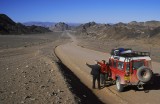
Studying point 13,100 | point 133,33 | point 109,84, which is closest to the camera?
point 13,100

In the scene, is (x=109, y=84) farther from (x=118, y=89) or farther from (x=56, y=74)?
(x=56, y=74)

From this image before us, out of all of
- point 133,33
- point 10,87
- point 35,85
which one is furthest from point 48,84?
point 133,33

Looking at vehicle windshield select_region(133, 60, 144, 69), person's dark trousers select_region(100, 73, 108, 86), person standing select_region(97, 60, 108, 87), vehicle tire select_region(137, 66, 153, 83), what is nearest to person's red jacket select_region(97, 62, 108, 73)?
person standing select_region(97, 60, 108, 87)

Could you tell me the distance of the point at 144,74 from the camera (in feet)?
54.9

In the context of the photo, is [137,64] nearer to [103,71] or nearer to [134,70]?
[134,70]

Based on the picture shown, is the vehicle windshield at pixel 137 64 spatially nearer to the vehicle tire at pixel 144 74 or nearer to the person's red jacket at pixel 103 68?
the vehicle tire at pixel 144 74

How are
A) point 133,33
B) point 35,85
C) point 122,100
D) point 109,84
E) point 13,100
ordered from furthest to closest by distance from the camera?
point 133,33, point 109,84, point 35,85, point 122,100, point 13,100

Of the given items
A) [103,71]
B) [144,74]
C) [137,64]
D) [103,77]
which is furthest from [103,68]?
[144,74]

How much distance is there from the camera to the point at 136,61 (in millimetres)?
17062

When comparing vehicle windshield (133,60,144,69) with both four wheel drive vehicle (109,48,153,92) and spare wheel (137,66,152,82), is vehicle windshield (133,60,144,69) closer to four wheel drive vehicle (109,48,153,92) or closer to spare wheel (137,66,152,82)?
four wheel drive vehicle (109,48,153,92)

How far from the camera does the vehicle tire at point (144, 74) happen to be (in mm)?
16578

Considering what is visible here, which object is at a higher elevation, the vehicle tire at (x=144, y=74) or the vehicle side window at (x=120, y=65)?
the vehicle side window at (x=120, y=65)

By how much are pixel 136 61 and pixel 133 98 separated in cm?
196

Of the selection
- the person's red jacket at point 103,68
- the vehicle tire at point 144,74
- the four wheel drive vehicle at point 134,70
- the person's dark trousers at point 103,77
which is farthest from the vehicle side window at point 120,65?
the person's dark trousers at point 103,77
